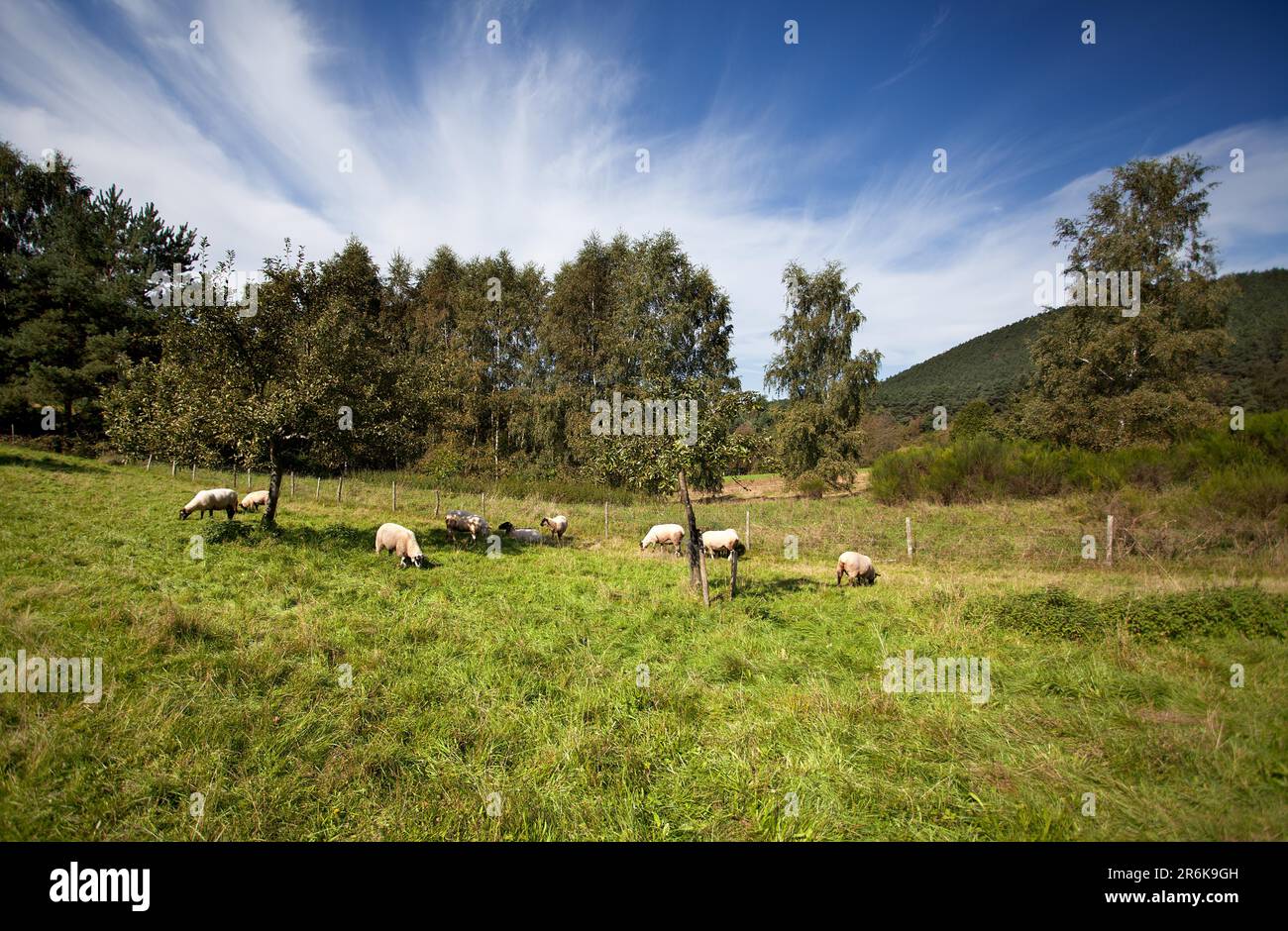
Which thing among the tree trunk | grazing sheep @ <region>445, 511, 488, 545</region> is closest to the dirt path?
grazing sheep @ <region>445, 511, 488, 545</region>

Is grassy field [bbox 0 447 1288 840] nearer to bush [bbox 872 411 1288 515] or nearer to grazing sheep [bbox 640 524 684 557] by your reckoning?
grazing sheep [bbox 640 524 684 557]

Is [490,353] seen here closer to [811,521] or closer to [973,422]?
[811,521]

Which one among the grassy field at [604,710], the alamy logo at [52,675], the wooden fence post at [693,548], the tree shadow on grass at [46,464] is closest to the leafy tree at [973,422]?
the grassy field at [604,710]

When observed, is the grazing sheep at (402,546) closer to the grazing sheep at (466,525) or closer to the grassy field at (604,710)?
the grassy field at (604,710)

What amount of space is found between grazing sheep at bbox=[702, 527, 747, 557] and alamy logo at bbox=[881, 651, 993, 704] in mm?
10286

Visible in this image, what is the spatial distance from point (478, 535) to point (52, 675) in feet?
44.0

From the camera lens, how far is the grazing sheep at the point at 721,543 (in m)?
17.5

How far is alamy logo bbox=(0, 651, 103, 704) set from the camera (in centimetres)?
484

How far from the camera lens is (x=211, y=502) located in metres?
16.6

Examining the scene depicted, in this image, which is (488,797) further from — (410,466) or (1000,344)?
(1000,344)

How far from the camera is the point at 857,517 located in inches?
896

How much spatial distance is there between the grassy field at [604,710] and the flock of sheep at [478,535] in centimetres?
157

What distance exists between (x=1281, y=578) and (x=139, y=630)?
22504 millimetres
